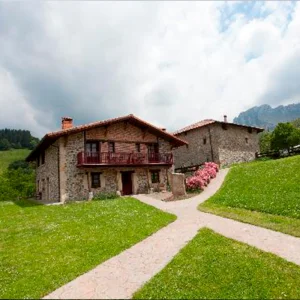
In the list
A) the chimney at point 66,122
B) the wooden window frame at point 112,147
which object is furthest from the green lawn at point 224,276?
the chimney at point 66,122

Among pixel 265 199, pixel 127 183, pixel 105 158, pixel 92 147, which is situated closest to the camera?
pixel 265 199

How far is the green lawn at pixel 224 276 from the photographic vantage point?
25.2 ft

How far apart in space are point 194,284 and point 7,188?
59011 mm

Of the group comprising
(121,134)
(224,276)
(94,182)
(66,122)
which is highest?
(66,122)

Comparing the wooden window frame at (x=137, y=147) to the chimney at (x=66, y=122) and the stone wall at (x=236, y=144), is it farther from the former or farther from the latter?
the stone wall at (x=236, y=144)

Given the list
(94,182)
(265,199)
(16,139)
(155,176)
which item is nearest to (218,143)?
(155,176)

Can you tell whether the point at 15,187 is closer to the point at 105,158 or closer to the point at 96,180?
the point at 96,180

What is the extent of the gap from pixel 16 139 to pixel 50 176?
4871 inches

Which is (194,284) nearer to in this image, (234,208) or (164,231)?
(164,231)

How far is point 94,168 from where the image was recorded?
2923 cm

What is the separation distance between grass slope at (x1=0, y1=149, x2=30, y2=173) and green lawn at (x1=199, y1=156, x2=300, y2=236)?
106 m

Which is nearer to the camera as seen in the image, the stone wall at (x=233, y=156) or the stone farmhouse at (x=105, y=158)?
the stone farmhouse at (x=105, y=158)

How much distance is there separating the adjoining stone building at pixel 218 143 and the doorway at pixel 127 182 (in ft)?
49.0

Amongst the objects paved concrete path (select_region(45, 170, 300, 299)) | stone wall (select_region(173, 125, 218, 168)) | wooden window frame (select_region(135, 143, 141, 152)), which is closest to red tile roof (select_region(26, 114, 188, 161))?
wooden window frame (select_region(135, 143, 141, 152))
